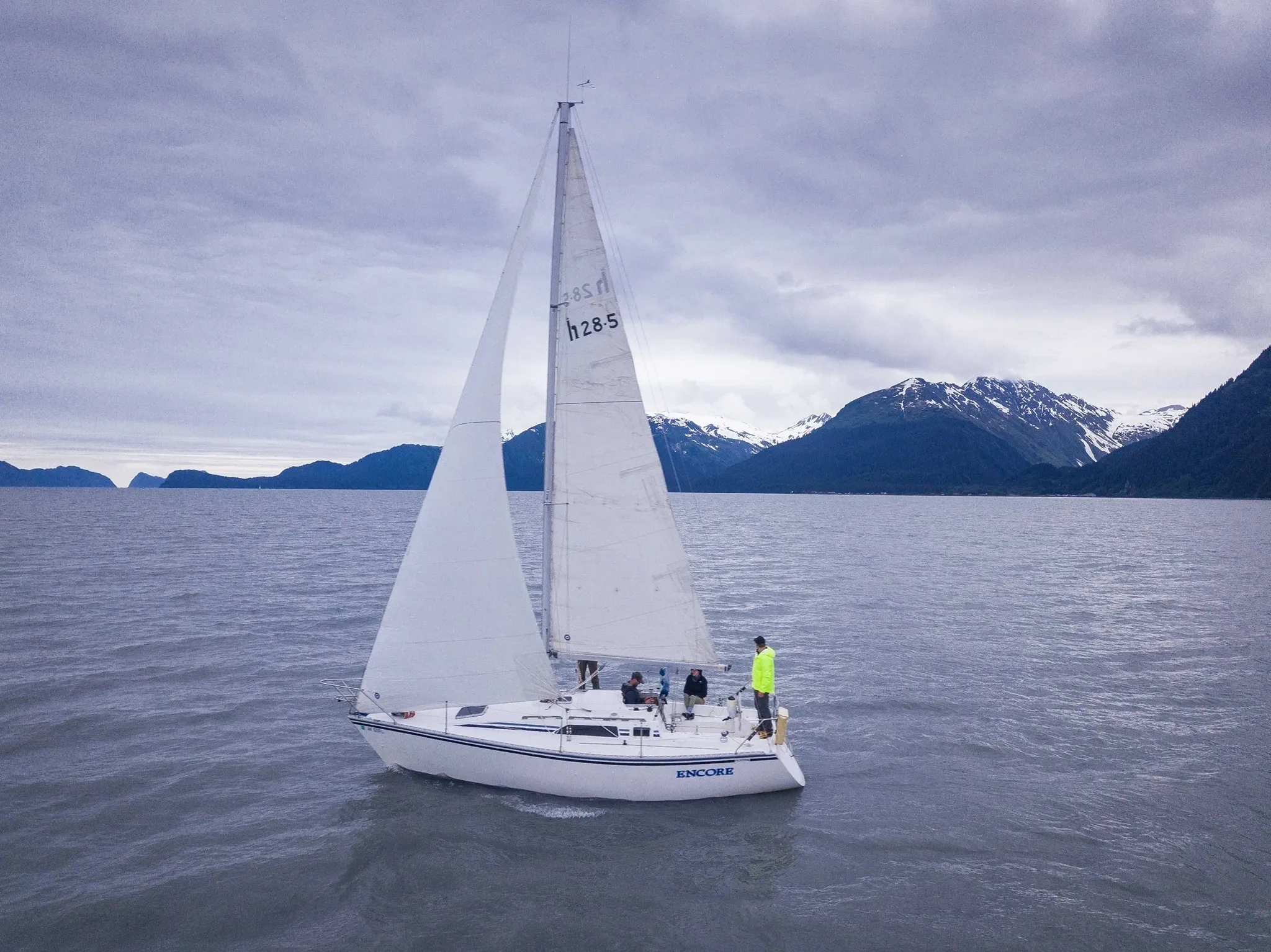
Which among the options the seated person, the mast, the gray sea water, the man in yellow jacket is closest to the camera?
the gray sea water

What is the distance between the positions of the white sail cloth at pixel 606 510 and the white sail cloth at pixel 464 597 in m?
1.10

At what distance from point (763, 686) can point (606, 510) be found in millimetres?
5317

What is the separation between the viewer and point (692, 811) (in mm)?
16641

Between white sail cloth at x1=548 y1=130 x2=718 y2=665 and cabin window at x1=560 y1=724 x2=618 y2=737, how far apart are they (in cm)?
155

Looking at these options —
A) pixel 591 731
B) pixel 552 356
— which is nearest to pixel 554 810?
pixel 591 731

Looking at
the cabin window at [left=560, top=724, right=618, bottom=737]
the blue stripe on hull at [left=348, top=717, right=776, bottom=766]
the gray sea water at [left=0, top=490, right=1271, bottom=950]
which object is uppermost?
the cabin window at [left=560, top=724, right=618, bottom=737]

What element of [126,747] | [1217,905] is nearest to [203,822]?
[126,747]

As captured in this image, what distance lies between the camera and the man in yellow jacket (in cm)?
1698

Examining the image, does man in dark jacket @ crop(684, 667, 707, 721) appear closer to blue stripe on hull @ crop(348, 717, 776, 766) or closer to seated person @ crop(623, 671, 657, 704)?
seated person @ crop(623, 671, 657, 704)

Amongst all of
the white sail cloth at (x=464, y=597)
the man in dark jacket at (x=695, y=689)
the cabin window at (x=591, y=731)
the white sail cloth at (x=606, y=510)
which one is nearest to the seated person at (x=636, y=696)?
the man in dark jacket at (x=695, y=689)

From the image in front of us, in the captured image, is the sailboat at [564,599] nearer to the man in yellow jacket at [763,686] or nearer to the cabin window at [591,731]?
the cabin window at [591,731]

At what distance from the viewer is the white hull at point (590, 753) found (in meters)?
16.4

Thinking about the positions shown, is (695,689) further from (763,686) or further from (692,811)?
(692,811)

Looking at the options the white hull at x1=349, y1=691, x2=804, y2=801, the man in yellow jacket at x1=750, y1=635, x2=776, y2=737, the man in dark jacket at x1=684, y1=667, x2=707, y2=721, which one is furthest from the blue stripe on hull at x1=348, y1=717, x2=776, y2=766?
the man in dark jacket at x1=684, y1=667, x2=707, y2=721
